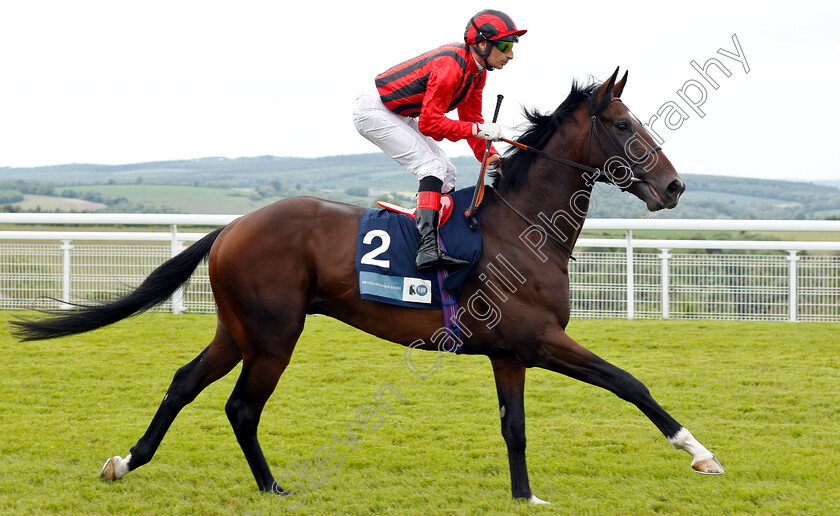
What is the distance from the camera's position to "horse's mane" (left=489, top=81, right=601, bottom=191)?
3594 mm

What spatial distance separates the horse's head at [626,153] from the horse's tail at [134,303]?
1.99 meters

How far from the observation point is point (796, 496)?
3.36 metres

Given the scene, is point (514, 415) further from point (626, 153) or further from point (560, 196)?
point (626, 153)

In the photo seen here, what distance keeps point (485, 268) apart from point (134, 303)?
1907 mm

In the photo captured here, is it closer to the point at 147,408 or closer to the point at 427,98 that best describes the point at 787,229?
the point at 427,98

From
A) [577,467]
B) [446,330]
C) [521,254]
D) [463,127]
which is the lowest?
[577,467]

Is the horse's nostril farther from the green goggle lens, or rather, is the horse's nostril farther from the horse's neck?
the green goggle lens

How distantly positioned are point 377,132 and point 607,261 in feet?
16.8

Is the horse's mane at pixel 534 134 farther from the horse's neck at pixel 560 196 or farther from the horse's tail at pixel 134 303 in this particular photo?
the horse's tail at pixel 134 303

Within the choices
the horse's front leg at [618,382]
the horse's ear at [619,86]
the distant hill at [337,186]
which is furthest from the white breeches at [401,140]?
the distant hill at [337,186]

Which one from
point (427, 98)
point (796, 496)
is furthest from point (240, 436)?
point (796, 496)

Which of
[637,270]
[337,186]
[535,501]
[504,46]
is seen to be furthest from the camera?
[337,186]

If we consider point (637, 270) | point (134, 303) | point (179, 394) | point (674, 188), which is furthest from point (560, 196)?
point (637, 270)

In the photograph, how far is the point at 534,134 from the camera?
3646 millimetres
